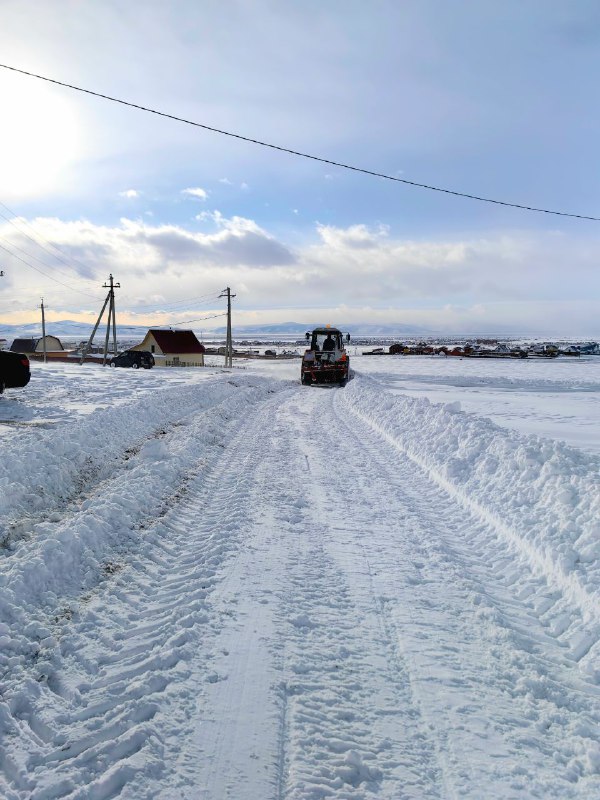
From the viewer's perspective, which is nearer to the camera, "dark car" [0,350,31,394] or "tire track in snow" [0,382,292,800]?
"tire track in snow" [0,382,292,800]

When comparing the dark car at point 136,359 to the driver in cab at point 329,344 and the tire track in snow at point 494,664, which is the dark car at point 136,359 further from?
the tire track in snow at point 494,664

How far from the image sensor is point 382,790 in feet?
7.82

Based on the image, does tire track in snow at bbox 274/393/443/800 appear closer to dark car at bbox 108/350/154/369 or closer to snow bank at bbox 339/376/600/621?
snow bank at bbox 339/376/600/621

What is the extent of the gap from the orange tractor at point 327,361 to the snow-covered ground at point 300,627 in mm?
16428

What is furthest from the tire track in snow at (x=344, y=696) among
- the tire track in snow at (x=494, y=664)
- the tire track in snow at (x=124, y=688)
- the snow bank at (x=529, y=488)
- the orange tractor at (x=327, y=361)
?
the orange tractor at (x=327, y=361)

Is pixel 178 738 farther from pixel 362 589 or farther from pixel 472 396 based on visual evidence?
pixel 472 396

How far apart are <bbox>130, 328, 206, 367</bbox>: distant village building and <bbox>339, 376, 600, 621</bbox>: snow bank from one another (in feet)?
168

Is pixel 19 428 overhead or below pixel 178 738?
overhead

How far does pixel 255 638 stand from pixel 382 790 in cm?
139

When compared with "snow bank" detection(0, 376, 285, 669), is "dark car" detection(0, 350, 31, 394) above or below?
above

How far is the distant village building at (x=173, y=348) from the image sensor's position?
59.1m

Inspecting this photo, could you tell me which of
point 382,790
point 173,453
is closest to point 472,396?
point 173,453

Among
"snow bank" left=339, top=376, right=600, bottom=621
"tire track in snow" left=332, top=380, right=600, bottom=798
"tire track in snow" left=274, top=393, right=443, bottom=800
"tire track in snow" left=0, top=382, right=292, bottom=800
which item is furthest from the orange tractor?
"tire track in snow" left=0, top=382, right=292, bottom=800

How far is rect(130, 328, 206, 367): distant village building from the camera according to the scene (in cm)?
5906
